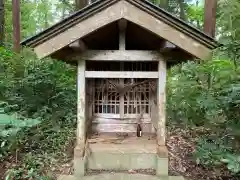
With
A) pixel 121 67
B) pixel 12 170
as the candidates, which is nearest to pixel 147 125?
pixel 121 67

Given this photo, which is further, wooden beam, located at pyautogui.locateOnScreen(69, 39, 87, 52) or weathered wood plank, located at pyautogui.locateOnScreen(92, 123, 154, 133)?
weathered wood plank, located at pyautogui.locateOnScreen(92, 123, 154, 133)

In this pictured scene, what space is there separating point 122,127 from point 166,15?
9.06 feet

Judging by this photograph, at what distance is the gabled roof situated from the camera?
433cm

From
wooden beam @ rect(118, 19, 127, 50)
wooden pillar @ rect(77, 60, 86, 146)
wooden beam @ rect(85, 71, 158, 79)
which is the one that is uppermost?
Result: wooden beam @ rect(118, 19, 127, 50)

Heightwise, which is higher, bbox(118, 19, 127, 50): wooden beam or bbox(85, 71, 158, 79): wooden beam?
bbox(118, 19, 127, 50): wooden beam

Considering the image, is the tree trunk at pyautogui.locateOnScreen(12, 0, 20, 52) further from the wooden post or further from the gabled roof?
the wooden post

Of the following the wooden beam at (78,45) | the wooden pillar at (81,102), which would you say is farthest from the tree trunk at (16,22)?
the wooden beam at (78,45)

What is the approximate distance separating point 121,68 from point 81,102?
56.5 inches

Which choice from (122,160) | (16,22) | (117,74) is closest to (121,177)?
(122,160)

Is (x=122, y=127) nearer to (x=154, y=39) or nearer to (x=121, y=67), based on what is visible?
(x=121, y=67)

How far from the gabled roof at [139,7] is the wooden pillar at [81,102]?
0.80 meters

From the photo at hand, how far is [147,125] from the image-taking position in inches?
245

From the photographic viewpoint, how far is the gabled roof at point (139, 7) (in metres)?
4.33

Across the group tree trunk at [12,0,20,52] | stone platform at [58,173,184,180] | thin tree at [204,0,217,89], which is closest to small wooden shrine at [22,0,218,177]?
stone platform at [58,173,184,180]
